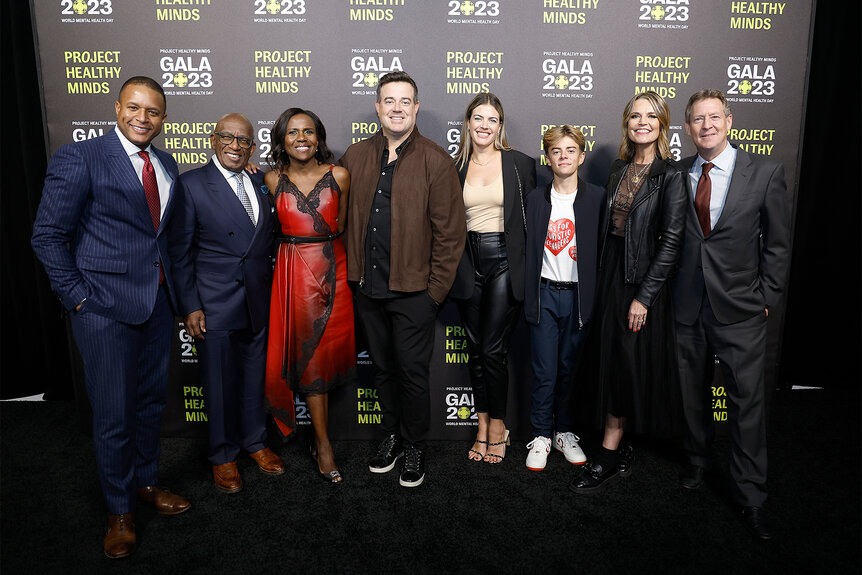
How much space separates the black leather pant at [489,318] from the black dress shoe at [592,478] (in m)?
0.53

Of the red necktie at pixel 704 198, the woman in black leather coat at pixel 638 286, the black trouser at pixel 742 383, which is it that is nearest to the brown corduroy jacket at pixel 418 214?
the woman in black leather coat at pixel 638 286

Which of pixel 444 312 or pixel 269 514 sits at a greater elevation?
pixel 444 312

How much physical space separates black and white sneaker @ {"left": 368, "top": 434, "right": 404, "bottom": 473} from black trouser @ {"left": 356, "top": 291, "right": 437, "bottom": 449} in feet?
0.51

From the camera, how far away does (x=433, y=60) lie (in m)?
3.13

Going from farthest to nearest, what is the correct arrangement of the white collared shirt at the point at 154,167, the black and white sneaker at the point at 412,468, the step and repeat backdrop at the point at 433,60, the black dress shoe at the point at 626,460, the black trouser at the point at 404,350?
→ the step and repeat backdrop at the point at 433,60, the black dress shoe at the point at 626,460, the black and white sneaker at the point at 412,468, the black trouser at the point at 404,350, the white collared shirt at the point at 154,167

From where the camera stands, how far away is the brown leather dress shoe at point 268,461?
9.70 ft

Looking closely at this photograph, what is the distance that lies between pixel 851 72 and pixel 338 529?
464cm

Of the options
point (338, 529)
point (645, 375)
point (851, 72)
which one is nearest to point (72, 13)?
point (338, 529)

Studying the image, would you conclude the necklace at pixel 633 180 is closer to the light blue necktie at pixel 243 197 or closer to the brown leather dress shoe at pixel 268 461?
the light blue necktie at pixel 243 197

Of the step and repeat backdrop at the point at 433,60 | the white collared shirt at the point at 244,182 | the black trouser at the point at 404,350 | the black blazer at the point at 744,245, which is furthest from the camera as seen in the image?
the step and repeat backdrop at the point at 433,60

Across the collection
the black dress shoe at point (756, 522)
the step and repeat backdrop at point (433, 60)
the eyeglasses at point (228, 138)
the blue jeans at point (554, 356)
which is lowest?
the black dress shoe at point (756, 522)

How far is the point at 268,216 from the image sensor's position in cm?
267

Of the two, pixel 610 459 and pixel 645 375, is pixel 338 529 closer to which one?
pixel 610 459

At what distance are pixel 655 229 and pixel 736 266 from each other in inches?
15.2
